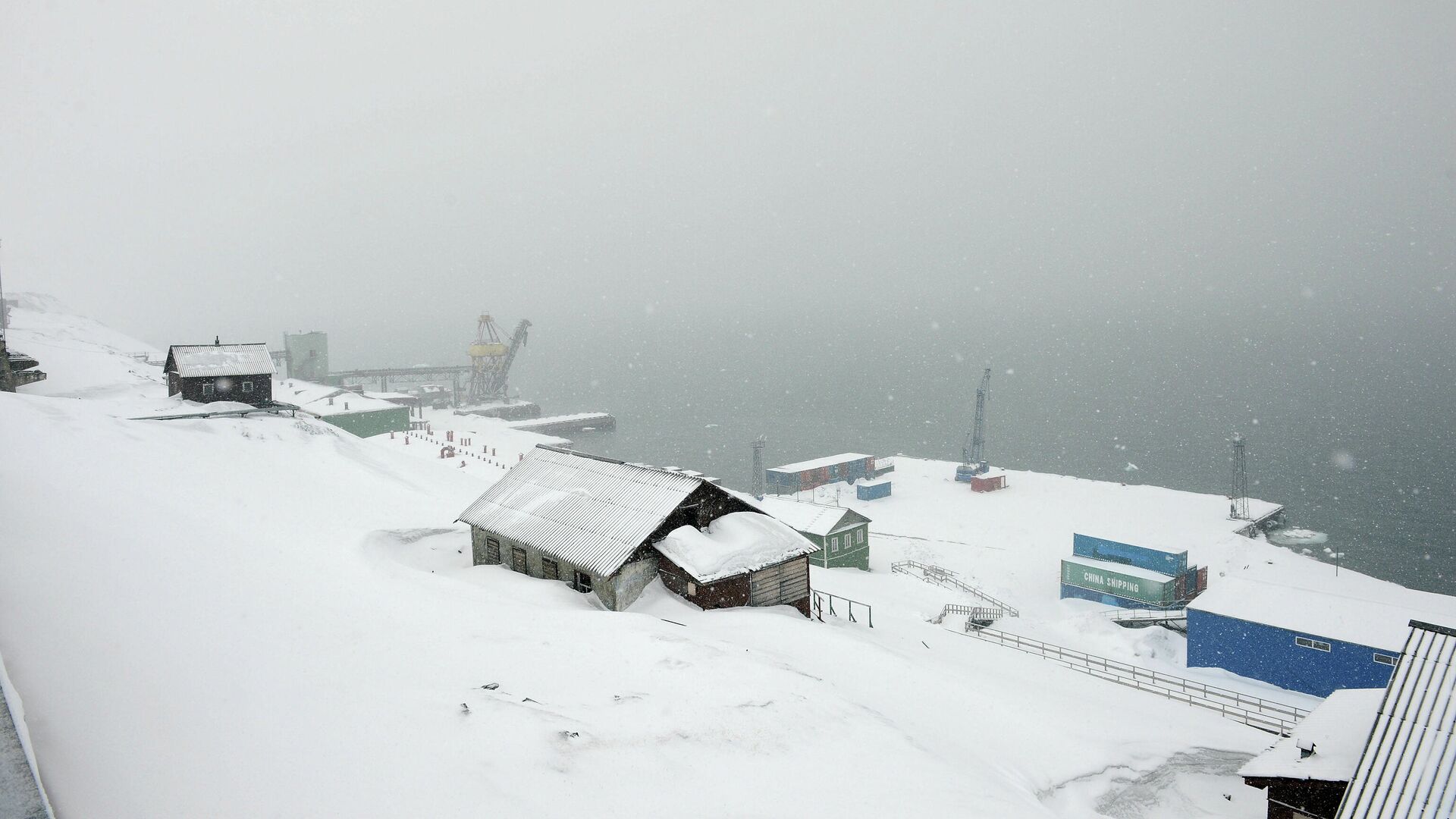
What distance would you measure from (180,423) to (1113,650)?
44773 mm

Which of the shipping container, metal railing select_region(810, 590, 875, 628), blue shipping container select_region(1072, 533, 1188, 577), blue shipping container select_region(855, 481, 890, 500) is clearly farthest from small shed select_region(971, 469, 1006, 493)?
metal railing select_region(810, 590, 875, 628)

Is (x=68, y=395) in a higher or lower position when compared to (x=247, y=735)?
higher

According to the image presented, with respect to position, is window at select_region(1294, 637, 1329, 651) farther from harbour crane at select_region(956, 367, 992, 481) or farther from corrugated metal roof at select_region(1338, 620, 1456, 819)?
harbour crane at select_region(956, 367, 992, 481)

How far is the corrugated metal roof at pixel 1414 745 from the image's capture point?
11.5m

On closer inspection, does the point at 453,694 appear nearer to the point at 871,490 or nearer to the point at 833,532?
the point at 833,532

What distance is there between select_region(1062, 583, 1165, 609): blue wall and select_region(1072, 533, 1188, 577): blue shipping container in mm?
2367

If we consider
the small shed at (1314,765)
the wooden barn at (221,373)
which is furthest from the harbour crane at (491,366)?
the small shed at (1314,765)

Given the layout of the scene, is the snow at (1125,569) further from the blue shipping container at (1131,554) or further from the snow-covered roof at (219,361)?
the snow-covered roof at (219,361)

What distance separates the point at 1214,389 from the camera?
14562cm

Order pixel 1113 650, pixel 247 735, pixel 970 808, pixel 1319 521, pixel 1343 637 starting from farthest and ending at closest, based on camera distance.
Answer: pixel 1319 521, pixel 1113 650, pixel 1343 637, pixel 970 808, pixel 247 735

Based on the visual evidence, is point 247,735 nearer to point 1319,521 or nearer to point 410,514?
point 410,514

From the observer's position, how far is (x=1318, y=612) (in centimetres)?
3061

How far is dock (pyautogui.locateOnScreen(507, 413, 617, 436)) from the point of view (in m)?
104

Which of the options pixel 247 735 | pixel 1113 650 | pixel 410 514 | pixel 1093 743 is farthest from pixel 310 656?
pixel 1113 650
